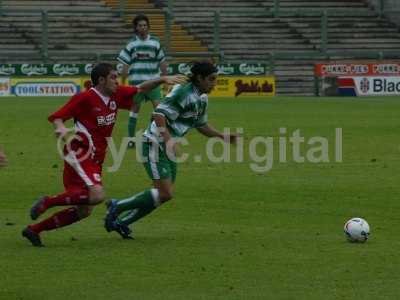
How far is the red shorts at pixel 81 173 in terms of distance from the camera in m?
10.6

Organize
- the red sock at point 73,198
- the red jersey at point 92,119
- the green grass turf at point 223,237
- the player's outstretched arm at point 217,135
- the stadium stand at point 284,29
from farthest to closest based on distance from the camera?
the stadium stand at point 284,29, the player's outstretched arm at point 217,135, the red jersey at point 92,119, the red sock at point 73,198, the green grass turf at point 223,237

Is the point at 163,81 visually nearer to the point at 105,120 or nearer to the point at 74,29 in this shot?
the point at 105,120

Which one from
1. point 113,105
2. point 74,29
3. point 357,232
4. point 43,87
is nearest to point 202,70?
point 113,105

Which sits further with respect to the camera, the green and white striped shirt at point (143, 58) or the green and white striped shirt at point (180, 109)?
the green and white striped shirt at point (143, 58)

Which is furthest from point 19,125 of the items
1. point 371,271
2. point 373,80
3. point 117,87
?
point 373,80

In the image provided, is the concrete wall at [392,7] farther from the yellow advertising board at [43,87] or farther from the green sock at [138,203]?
the green sock at [138,203]

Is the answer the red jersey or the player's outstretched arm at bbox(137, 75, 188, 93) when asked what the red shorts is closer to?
the red jersey

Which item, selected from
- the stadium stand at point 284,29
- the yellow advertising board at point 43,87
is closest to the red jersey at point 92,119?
the yellow advertising board at point 43,87

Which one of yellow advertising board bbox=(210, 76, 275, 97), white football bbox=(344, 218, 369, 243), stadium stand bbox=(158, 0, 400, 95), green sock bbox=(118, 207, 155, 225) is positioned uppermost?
green sock bbox=(118, 207, 155, 225)

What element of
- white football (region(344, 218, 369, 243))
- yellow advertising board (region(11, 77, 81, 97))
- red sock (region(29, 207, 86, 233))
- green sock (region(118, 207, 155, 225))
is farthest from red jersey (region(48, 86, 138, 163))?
yellow advertising board (region(11, 77, 81, 97))

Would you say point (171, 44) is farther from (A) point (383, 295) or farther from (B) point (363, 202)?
(A) point (383, 295)

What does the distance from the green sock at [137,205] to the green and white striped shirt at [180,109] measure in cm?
55

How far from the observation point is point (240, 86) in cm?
4006

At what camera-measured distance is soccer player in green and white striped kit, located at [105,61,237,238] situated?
11148mm
